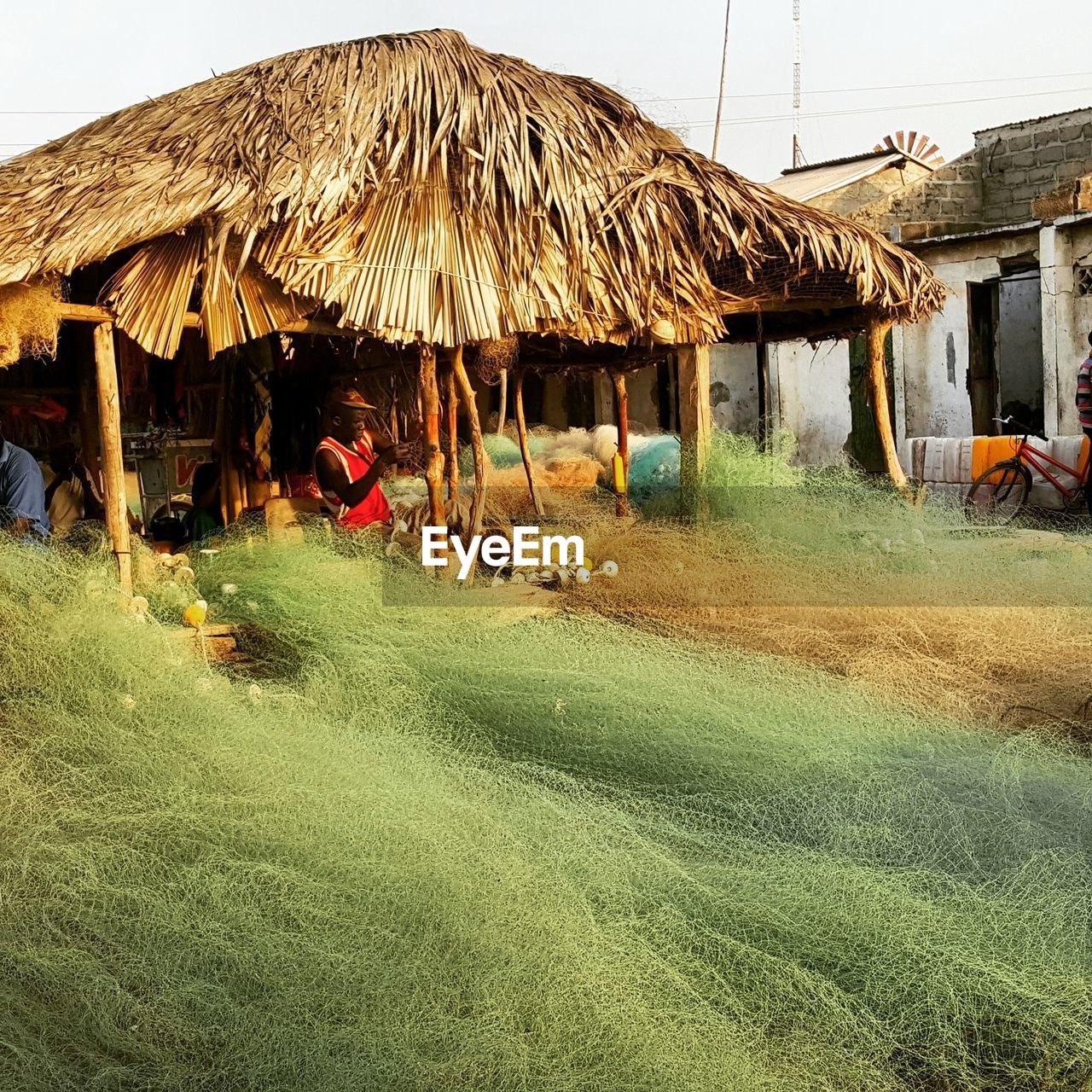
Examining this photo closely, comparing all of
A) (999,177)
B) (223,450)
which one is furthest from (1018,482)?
(999,177)

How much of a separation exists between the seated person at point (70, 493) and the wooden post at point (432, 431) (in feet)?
7.30

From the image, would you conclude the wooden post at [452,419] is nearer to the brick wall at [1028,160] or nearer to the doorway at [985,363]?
the doorway at [985,363]

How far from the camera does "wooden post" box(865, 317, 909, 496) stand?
845 centimetres

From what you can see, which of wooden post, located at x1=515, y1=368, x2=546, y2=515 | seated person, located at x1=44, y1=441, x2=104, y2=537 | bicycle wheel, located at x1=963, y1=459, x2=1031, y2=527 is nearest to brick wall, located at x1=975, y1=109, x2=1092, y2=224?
bicycle wheel, located at x1=963, y1=459, x2=1031, y2=527

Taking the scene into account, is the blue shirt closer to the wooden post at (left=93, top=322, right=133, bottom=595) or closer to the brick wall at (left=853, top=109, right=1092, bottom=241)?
the wooden post at (left=93, top=322, right=133, bottom=595)

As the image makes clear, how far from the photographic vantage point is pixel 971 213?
17.5m

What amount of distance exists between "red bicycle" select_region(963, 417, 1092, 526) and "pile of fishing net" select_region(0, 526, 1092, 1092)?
7.24 metres

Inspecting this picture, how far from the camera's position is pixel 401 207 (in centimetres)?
631

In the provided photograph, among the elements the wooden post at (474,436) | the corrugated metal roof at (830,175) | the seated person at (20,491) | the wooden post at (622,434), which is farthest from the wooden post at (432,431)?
the corrugated metal roof at (830,175)

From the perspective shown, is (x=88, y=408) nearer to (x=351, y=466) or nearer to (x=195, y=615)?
(x=351, y=466)

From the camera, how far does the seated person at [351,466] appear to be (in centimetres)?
758

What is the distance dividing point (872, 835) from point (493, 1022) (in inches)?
57.0

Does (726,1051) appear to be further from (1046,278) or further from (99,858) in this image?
(1046,278)

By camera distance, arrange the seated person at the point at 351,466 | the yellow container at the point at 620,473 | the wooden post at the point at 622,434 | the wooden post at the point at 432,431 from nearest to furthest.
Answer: the wooden post at the point at 432,431
the seated person at the point at 351,466
the wooden post at the point at 622,434
the yellow container at the point at 620,473
